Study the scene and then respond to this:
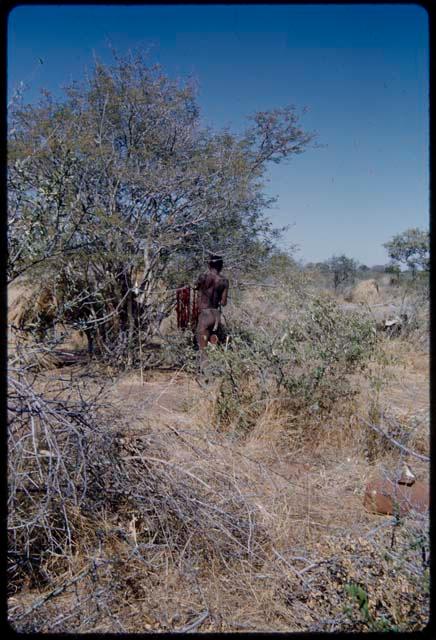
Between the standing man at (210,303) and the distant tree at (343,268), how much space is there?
13.9m

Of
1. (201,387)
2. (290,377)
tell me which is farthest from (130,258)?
(290,377)

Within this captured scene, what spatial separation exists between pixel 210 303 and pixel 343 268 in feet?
51.7

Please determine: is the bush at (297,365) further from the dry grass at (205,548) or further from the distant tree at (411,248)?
the distant tree at (411,248)

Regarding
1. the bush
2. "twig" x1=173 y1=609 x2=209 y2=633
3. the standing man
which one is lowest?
"twig" x1=173 y1=609 x2=209 y2=633

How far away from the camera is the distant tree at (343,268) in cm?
2041

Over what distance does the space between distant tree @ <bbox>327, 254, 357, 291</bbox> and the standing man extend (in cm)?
1393

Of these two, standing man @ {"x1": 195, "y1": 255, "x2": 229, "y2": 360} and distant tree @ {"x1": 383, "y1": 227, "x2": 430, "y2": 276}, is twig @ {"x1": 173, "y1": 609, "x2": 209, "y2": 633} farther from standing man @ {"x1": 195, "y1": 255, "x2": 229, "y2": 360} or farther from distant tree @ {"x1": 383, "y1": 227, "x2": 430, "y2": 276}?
distant tree @ {"x1": 383, "y1": 227, "x2": 430, "y2": 276}

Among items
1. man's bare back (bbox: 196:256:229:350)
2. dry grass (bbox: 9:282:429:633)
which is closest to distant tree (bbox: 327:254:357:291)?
man's bare back (bbox: 196:256:229:350)

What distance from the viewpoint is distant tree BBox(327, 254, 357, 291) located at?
803 inches

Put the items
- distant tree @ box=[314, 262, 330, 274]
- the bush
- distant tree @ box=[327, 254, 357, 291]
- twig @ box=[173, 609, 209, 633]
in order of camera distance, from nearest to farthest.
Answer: twig @ box=[173, 609, 209, 633]
the bush
distant tree @ box=[314, 262, 330, 274]
distant tree @ box=[327, 254, 357, 291]

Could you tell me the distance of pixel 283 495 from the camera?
3432 mm

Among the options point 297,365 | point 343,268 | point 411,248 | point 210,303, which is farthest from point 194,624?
point 343,268

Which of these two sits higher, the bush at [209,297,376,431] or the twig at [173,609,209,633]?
the bush at [209,297,376,431]
